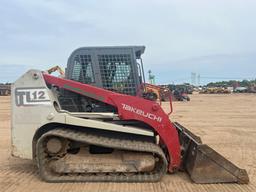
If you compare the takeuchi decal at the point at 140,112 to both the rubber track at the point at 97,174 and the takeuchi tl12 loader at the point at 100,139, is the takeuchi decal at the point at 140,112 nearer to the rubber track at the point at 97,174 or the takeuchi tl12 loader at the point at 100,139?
the takeuchi tl12 loader at the point at 100,139

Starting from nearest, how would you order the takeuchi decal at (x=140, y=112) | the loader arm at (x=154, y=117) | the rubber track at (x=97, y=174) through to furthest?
1. the rubber track at (x=97, y=174)
2. the loader arm at (x=154, y=117)
3. the takeuchi decal at (x=140, y=112)

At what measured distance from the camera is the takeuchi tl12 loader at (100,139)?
6.83m

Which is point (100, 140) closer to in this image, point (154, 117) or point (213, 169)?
point (154, 117)

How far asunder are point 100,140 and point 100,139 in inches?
2.2

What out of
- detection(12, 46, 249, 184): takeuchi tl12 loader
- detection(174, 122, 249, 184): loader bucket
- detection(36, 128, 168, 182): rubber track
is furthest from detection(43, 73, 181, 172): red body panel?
detection(174, 122, 249, 184): loader bucket

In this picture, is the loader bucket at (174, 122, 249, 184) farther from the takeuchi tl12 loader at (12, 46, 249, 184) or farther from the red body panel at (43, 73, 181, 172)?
the red body panel at (43, 73, 181, 172)

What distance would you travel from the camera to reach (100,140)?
6.88m

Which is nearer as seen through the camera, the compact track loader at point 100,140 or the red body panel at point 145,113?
the compact track loader at point 100,140

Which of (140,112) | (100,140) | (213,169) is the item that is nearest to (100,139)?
(100,140)

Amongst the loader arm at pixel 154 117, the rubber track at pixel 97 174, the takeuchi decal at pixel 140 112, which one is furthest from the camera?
the takeuchi decal at pixel 140 112

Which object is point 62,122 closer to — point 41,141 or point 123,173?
point 41,141

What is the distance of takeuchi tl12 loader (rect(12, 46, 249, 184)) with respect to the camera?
6.83m

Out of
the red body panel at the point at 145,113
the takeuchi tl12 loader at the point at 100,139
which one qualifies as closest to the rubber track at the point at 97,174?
the takeuchi tl12 loader at the point at 100,139

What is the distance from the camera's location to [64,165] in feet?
22.5
